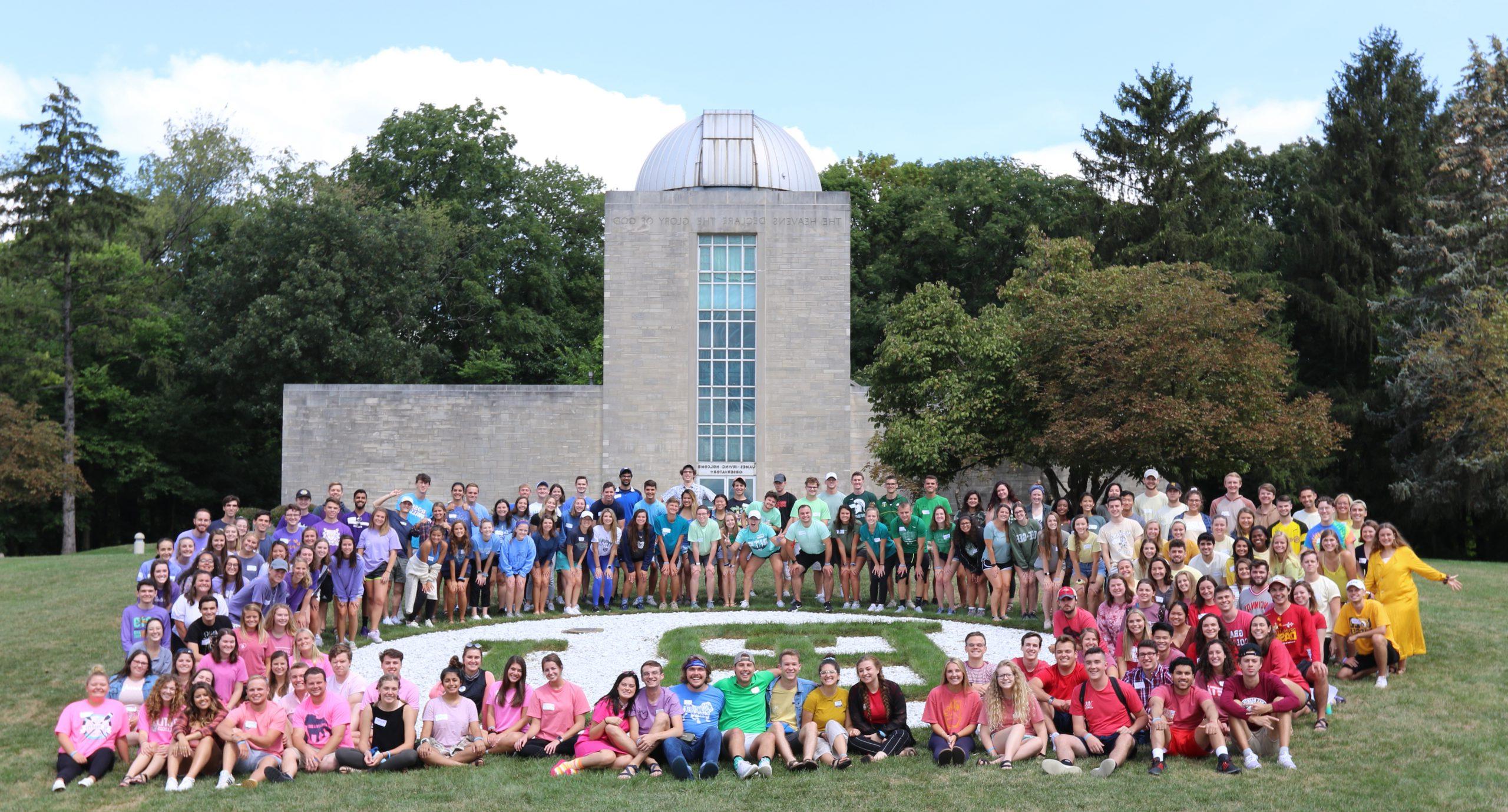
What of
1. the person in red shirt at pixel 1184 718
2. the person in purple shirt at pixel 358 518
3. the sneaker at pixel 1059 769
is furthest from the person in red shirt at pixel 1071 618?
the person in purple shirt at pixel 358 518

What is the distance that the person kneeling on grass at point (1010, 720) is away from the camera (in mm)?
9641

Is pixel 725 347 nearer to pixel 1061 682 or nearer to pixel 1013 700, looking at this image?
pixel 1061 682

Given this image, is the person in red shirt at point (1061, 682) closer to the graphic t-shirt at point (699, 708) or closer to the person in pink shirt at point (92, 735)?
the graphic t-shirt at point (699, 708)

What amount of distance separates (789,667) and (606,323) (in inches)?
744

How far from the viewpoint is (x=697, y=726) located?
9.88 metres

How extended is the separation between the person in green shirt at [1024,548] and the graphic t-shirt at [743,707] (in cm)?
553

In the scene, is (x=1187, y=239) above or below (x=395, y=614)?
above

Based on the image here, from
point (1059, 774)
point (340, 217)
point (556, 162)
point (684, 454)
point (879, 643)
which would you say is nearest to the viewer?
point (1059, 774)

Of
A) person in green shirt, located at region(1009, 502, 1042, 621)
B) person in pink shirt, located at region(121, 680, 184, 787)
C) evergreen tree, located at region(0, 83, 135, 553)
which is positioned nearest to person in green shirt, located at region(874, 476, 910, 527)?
person in green shirt, located at region(1009, 502, 1042, 621)

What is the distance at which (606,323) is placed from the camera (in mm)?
28062

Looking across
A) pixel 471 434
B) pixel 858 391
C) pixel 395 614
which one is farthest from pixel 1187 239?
pixel 395 614

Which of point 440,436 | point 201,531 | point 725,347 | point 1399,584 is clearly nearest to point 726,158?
point 725,347

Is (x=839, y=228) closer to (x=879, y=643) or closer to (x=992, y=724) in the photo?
(x=879, y=643)

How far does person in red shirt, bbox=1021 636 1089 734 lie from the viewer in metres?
9.92
